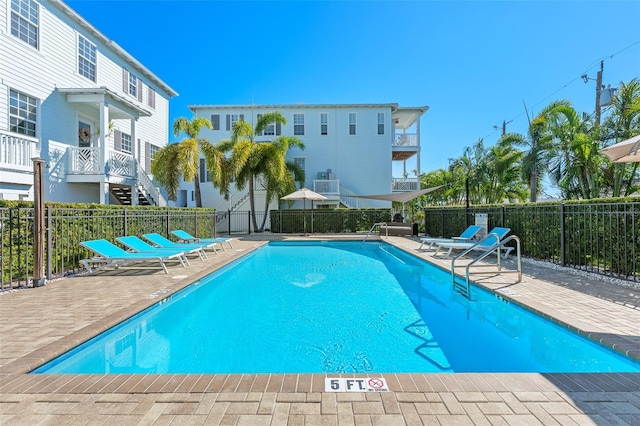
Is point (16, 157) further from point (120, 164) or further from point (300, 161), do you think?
point (300, 161)

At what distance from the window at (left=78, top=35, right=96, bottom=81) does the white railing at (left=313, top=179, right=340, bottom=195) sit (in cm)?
1294

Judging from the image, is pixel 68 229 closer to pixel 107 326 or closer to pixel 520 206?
pixel 107 326

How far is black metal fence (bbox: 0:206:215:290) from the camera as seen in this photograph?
19.9 feet

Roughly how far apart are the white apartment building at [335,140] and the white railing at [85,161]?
10336 millimetres

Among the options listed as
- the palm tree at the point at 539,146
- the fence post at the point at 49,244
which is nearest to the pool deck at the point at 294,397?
the fence post at the point at 49,244

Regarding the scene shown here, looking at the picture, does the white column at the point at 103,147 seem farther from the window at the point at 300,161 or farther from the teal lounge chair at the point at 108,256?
the window at the point at 300,161

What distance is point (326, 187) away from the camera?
75.9 ft

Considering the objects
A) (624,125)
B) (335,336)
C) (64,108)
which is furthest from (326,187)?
(335,336)

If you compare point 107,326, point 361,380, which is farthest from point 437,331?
point 107,326

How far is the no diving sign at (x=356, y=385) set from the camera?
2691 millimetres

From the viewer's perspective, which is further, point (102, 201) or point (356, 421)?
point (102, 201)

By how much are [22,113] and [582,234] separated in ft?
55.6

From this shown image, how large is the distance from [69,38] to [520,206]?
1751 centimetres

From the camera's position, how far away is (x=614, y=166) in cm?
1416
